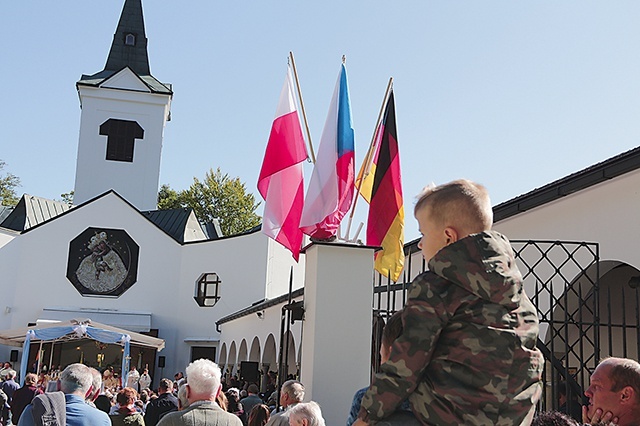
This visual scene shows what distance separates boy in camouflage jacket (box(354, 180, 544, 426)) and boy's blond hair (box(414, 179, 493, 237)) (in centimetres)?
5

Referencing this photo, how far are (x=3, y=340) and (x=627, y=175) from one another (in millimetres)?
19232

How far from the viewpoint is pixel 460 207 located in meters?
2.61

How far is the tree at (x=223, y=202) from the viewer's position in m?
55.0

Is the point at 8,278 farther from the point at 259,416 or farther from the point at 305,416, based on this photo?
the point at 305,416

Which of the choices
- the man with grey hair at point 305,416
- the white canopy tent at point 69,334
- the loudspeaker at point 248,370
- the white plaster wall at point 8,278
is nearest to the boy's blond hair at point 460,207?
the man with grey hair at point 305,416

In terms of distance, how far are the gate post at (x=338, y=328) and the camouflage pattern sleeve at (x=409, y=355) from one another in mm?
4957

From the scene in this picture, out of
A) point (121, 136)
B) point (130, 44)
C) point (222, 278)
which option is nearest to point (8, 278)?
point (222, 278)

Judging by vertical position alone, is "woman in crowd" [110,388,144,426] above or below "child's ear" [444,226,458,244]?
below

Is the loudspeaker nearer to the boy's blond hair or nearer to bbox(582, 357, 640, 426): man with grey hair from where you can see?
bbox(582, 357, 640, 426): man with grey hair

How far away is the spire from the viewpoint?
46531 millimetres

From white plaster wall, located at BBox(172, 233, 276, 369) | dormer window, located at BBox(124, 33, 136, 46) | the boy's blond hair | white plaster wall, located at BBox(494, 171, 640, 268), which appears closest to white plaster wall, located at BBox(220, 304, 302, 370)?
white plaster wall, located at BBox(172, 233, 276, 369)

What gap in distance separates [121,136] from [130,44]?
701 cm

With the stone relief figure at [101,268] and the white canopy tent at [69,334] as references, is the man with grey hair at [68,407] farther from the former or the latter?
the stone relief figure at [101,268]

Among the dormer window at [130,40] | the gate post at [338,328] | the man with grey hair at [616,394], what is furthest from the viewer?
the dormer window at [130,40]
